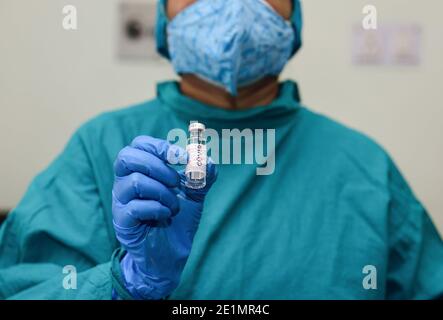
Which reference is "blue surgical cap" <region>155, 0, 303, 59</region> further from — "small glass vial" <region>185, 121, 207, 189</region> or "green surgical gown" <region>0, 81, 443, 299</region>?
"small glass vial" <region>185, 121, 207, 189</region>

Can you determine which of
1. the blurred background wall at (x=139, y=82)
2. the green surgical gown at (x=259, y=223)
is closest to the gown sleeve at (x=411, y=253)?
the green surgical gown at (x=259, y=223)

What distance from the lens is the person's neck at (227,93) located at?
1.00 metres

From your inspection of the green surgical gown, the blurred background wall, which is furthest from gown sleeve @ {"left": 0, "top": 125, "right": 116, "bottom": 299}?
the blurred background wall

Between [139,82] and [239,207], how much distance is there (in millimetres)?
585

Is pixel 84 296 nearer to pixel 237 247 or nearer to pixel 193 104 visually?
pixel 237 247

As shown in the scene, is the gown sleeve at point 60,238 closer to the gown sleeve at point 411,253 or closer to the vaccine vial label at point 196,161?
the vaccine vial label at point 196,161

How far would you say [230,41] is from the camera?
2.94ft

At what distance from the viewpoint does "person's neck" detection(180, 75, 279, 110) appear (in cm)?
100

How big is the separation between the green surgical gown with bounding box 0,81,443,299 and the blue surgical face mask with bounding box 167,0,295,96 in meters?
0.07

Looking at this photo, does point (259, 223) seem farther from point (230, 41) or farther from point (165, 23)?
point (165, 23)

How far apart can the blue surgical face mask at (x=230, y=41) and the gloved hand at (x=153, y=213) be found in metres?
0.30

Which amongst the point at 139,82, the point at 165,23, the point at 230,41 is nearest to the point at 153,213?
the point at 230,41

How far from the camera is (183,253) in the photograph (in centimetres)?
70
